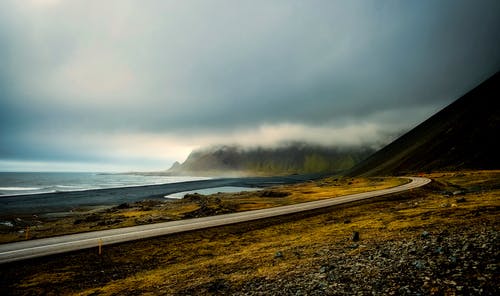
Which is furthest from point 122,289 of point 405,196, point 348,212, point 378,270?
point 405,196

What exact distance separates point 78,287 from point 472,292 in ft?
69.9

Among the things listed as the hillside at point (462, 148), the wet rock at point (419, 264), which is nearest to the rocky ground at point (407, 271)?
the wet rock at point (419, 264)

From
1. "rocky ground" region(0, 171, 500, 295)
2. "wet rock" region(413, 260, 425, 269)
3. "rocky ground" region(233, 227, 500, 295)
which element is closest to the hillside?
"rocky ground" region(0, 171, 500, 295)

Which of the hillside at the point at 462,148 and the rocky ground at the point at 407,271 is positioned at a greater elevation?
the hillside at the point at 462,148

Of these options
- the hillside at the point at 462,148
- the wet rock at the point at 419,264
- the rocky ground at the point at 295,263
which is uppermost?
the hillside at the point at 462,148

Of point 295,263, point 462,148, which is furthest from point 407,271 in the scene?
point 462,148

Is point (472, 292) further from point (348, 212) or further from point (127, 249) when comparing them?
point (348, 212)

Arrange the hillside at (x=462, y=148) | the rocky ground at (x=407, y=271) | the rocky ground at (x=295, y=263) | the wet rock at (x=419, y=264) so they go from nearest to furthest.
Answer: the rocky ground at (x=407, y=271) → the rocky ground at (x=295, y=263) → the wet rock at (x=419, y=264) → the hillside at (x=462, y=148)

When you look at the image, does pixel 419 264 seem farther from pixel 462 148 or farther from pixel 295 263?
pixel 462 148

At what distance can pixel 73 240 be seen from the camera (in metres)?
28.4

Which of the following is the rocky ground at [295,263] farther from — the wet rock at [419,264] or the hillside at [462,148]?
the hillside at [462,148]

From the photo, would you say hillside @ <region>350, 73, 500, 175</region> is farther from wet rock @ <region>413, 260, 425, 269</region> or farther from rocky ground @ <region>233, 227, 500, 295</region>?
wet rock @ <region>413, 260, 425, 269</region>

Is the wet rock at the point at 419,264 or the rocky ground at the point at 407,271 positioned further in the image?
the wet rock at the point at 419,264

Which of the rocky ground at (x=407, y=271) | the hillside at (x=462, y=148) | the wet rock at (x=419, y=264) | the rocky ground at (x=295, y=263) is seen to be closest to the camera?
the rocky ground at (x=407, y=271)
